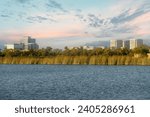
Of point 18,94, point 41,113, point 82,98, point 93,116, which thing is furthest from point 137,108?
point 18,94

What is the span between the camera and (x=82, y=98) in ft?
69.9

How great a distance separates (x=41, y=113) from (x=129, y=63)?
43.3 metres

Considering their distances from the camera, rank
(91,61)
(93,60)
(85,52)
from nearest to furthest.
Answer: (93,60)
(91,61)
(85,52)

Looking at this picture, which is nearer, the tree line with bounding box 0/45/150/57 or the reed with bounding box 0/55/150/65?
the reed with bounding box 0/55/150/65

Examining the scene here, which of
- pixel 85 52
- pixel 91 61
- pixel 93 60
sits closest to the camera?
pixel 93 60

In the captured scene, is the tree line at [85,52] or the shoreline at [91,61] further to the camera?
the tree line at [85,52]

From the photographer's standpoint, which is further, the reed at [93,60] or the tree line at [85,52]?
the tree line at [85,52]

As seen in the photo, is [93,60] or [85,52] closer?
[93,60]

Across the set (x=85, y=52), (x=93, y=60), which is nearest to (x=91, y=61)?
(x=93, y=60)

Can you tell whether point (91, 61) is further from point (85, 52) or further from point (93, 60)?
point (85, 52)

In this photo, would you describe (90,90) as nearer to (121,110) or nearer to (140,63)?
(121,110)

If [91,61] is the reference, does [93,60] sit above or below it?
above

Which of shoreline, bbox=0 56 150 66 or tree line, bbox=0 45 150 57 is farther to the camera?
tree line, bbox=0 45 150 57

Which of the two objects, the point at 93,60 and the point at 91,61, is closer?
the point at 93,60
